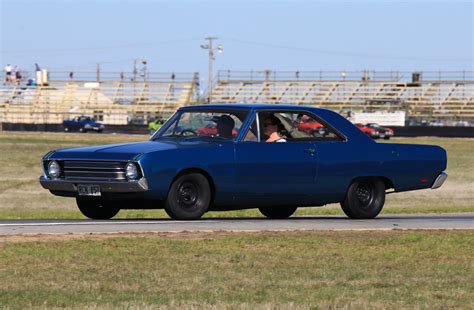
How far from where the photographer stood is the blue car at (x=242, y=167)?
14.2 meters

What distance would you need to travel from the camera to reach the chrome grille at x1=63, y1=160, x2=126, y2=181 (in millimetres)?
14156

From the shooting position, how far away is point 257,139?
1522 centimetres

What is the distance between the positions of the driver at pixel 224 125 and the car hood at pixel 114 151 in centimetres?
73

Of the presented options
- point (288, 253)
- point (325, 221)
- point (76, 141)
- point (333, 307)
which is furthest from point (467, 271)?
point (76, 141)

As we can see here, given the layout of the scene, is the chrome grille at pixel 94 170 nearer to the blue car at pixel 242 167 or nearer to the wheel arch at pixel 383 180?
A: the blue car at pixel 242 167

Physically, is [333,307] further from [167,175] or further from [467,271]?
[167,175]

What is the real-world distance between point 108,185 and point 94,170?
310 millimetres


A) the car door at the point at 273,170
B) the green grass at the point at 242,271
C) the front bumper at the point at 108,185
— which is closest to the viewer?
the green grass at the point at 242,271

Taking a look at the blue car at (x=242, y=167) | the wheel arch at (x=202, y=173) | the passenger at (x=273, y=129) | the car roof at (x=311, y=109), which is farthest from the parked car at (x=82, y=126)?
the wheel arch at (x=202, y=173)

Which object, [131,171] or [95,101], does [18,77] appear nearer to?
[95,101]

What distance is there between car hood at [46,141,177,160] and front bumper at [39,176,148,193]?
301 mm

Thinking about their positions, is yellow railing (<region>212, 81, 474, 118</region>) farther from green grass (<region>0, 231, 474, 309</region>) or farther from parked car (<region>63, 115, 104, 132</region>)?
green grass (<region>0, 231, 474, 309</region>)

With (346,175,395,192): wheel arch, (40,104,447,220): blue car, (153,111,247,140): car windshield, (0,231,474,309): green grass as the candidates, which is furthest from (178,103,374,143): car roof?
(0,231,474,309): green grass

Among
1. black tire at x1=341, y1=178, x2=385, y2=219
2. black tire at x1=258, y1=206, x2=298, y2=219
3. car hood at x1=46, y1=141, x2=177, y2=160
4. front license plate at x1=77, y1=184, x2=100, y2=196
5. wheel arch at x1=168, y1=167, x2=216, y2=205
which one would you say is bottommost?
black tire at x1=258, y1=206, x2=298, y2=219
